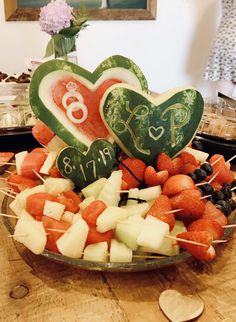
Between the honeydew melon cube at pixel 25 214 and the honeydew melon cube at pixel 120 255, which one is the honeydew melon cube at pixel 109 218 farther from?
the honeydew melon cube at pixel 25 214

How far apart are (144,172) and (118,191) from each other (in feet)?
0.31

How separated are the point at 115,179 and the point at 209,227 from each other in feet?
0.68

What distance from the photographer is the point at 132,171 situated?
2.71 feet

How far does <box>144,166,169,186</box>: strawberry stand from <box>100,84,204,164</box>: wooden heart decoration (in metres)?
0.07

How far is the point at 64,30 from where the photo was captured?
194 centimetres

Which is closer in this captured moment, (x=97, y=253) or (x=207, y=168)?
(x=97, y=253)

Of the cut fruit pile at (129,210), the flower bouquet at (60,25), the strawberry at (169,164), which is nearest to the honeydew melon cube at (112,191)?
the cut fruit pile at (129,210)

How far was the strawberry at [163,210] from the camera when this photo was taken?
2.28 ft

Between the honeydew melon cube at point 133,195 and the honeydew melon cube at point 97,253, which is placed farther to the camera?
the honeydew melon cube at point 133,195

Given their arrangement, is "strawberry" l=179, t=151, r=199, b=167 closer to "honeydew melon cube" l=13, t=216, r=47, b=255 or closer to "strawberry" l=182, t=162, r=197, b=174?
"strawberry" l=182, t=162, r=197, b=174

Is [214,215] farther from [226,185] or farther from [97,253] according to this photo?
[97,253]

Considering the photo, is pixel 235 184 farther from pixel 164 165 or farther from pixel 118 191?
pixel 118 191

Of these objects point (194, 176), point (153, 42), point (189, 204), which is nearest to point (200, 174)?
point (194, 176)

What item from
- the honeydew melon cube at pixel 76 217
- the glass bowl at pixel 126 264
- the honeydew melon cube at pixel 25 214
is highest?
the honeydew melon cube at pixel 76 217
